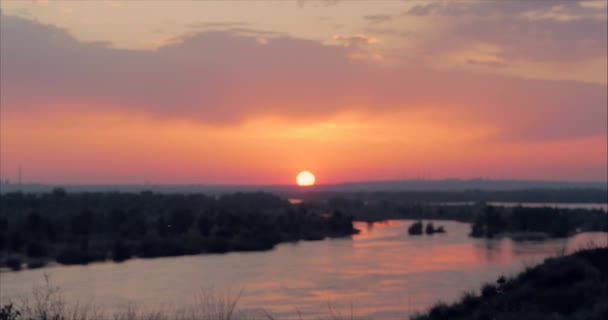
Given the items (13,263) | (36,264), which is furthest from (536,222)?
(13,263)

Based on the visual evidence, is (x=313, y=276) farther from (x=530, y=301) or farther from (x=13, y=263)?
(x=530, y=301)

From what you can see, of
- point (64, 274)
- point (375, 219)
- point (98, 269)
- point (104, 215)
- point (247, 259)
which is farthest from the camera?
point (375, 219)

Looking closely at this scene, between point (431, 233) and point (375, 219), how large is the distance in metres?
15.8

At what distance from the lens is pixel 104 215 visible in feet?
135

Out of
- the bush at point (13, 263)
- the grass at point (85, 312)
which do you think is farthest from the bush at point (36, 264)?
the grass at point (85, 312)

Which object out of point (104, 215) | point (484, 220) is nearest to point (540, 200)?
point (484, 220)

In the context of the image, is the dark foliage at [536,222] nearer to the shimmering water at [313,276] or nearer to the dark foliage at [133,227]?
the shimmering water at [313,276]

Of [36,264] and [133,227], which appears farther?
[133,227]

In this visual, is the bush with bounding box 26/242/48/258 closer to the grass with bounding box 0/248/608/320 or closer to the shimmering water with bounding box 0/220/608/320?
the shimmering water with bounding box 0/220/608/320

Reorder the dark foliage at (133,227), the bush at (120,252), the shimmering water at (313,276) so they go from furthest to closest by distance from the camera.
→ the dark foliage at (133,227) → the bush at (120,252) → the shimmering water at (313,276)

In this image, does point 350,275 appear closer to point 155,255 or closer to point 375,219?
point 155,255

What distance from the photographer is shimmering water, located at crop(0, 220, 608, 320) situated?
1881cm

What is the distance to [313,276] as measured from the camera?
83.0 feet

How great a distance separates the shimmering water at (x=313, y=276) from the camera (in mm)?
18812
